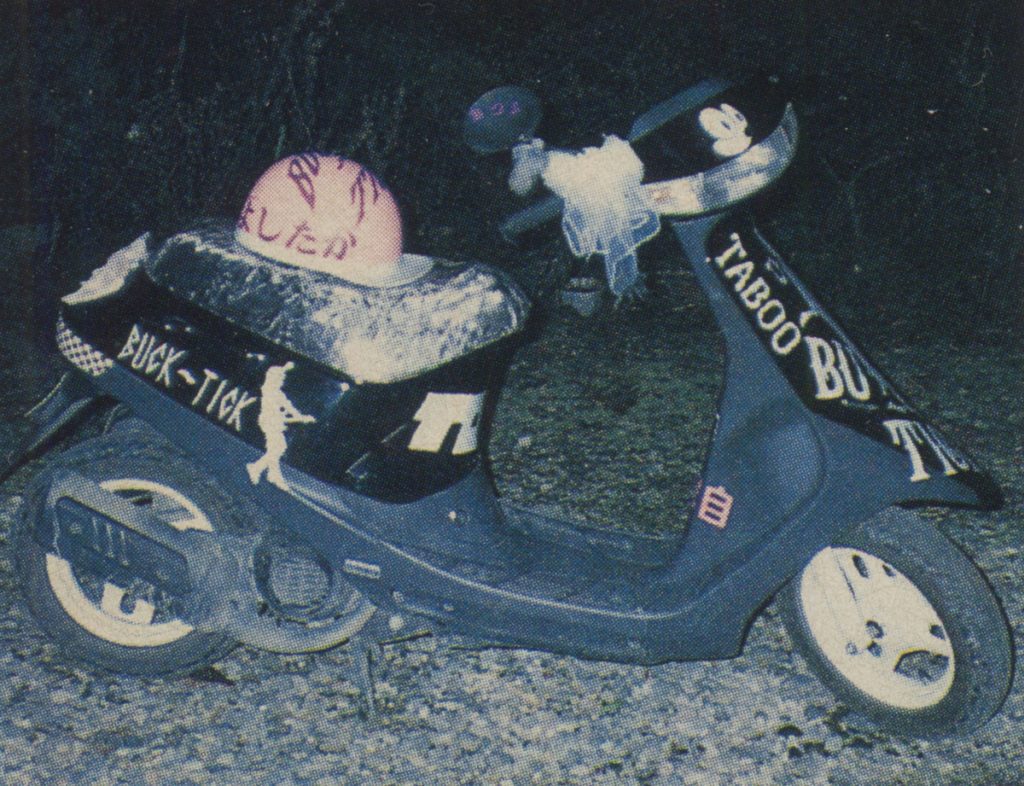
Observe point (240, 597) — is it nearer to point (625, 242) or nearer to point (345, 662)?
point (345, 662)

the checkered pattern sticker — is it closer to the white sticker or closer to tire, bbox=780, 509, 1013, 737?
the white sticker

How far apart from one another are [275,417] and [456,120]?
4.35 m

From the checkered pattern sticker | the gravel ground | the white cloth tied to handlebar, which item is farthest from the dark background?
the white cloth tied to handlebar

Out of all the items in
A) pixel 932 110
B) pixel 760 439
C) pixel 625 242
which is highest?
pixel 625 242

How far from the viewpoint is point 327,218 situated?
7.31ft

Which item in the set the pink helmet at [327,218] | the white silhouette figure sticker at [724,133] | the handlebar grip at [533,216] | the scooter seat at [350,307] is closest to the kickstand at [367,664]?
the scooter seat at [350,307]

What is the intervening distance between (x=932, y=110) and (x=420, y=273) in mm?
5636

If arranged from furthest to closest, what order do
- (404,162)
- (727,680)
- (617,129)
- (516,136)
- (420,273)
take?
(617,129) → (404,162) → (727,680) → (420,273) → (516,136)

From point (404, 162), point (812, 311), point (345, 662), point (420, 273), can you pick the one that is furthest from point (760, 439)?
point (404, 162)

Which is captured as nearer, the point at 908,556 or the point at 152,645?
the point at 908,556

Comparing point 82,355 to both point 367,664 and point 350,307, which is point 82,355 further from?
point 367,664

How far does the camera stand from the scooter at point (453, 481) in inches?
84.8

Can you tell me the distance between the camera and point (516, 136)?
6.52 ft

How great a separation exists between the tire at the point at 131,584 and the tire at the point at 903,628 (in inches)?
50.3
